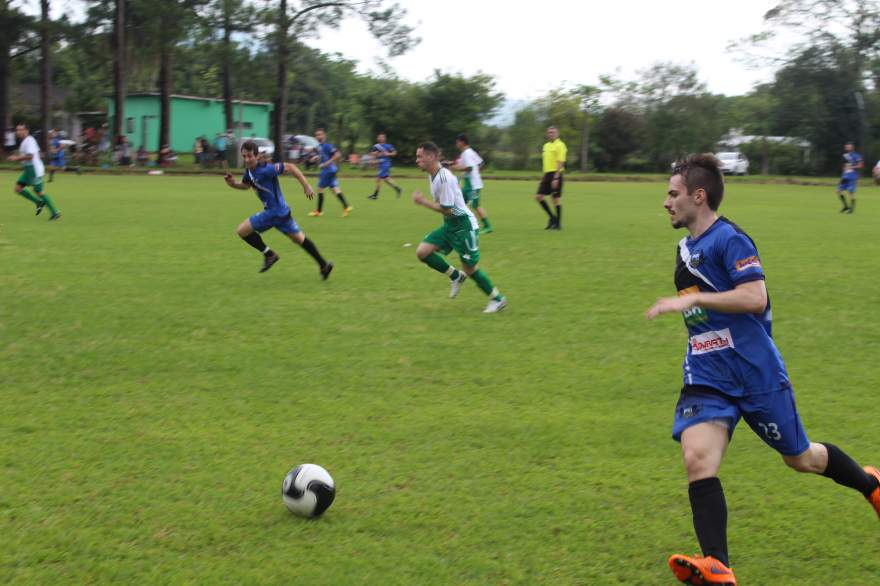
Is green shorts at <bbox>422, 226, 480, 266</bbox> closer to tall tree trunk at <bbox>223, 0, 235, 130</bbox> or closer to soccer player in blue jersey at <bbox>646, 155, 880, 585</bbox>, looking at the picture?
soccer player in blue jersey at <bbox>646, 155, 880, 585</bbox>

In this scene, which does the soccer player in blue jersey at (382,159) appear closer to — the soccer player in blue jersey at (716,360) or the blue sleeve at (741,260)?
the soccer player in blue jersey at (716,360)

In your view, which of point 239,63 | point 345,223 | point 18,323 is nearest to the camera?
point 18,323

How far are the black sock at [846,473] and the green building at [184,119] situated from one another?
49866 millimetres

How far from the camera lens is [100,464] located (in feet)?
16.3

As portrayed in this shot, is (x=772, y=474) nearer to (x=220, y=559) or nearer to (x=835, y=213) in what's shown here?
(x=220, y=559)

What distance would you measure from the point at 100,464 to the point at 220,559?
1.46m

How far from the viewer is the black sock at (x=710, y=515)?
352 cm

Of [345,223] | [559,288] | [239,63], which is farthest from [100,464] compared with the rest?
[239,63]

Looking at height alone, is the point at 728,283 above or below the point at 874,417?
above

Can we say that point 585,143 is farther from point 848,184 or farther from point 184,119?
point 848,184

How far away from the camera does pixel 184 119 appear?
56.8 metres

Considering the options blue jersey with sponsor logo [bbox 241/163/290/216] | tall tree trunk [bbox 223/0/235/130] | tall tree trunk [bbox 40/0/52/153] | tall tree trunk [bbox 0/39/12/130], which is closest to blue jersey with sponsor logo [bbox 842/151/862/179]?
blue jersey with sponsor logo [bbox 241/163/290/216]

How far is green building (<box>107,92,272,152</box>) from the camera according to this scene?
5344 cm

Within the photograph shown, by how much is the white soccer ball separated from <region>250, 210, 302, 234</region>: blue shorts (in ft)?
24.7
